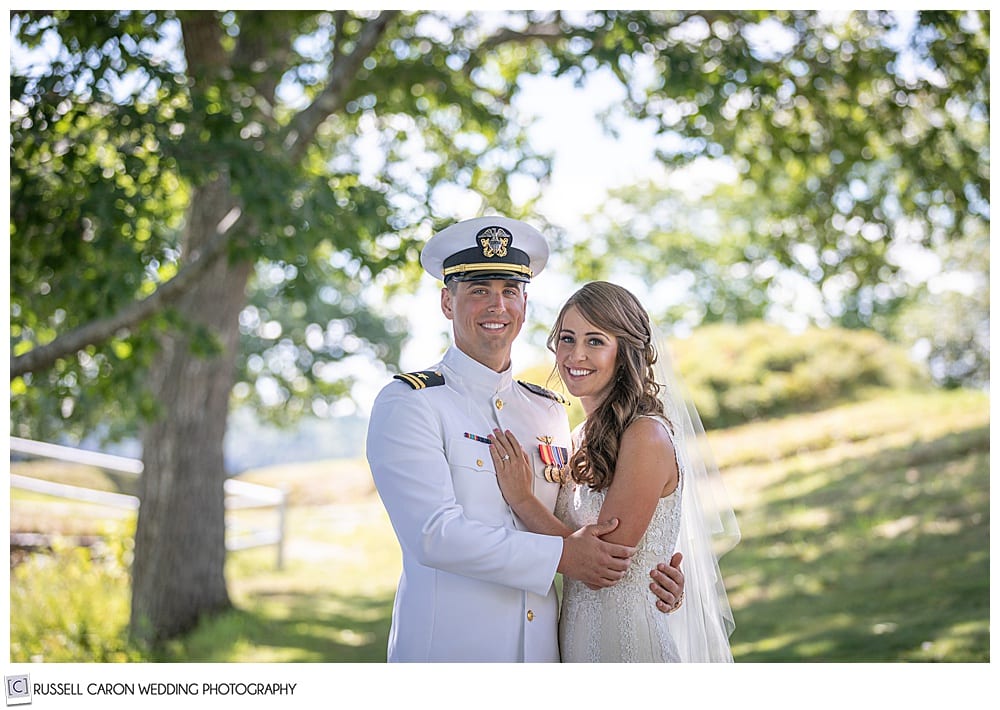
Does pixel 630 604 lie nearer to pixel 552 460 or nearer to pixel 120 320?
pixel 552 460

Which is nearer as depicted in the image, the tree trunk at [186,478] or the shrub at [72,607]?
the shrub at [72,607]

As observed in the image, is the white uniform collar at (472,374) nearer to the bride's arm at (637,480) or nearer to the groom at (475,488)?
the groom at (475,488)

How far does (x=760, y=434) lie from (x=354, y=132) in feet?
23.4

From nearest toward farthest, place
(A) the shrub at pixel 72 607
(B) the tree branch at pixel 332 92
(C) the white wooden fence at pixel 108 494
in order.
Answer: (B) the tree branch at pixel 332 92 → (A) the shrub at pixel 72 607 → (C) the white wooden fence at pixel 108 494

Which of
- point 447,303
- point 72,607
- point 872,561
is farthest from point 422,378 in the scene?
point 872,561

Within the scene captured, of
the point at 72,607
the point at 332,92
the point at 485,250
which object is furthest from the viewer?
the point at 72,607

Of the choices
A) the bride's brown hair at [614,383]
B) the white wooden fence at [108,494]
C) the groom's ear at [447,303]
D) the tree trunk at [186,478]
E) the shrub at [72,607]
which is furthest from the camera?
the white wooden fence at [108,494]

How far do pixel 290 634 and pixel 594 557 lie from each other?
5394mm

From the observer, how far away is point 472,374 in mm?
2842

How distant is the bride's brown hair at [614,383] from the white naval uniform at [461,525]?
0.49 ft

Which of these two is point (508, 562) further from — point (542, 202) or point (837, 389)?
point (837, 389)

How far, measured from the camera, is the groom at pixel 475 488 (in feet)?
8.47
